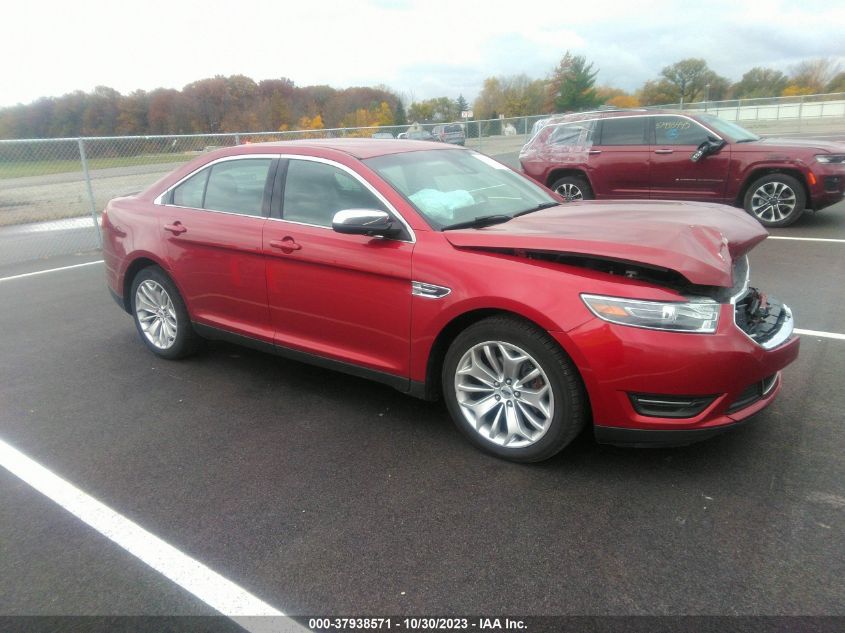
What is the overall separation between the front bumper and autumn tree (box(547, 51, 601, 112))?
64.4 meters

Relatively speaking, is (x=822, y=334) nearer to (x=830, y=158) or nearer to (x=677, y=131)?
(x=830, y=158)

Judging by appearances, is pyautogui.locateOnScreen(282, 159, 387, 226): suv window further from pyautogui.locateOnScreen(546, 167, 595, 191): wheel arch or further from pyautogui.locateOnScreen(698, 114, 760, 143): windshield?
pyautogui.locateOnScreen(698, 114, 760, 143): windshield

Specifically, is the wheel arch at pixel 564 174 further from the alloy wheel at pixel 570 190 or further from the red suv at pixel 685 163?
the alloy wheel at pixel 570 190

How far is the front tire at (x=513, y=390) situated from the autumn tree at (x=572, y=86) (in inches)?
2528

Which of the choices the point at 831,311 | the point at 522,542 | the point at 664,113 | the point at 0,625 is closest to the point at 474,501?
the point at 522,542

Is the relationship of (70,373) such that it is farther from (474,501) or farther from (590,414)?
(590,414)

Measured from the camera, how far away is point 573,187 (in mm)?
10641

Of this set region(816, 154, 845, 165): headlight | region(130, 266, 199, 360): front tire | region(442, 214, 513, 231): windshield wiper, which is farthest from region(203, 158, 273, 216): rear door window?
region(816, 154, 845, 165): headlight

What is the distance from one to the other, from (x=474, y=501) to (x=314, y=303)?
162 centimetres

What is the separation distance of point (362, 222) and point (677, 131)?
7.77m

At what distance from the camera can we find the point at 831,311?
5.58 m

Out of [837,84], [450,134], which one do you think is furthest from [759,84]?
[450,134]

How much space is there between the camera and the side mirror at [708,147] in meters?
9.26

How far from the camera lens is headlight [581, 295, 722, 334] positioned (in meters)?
2.90
